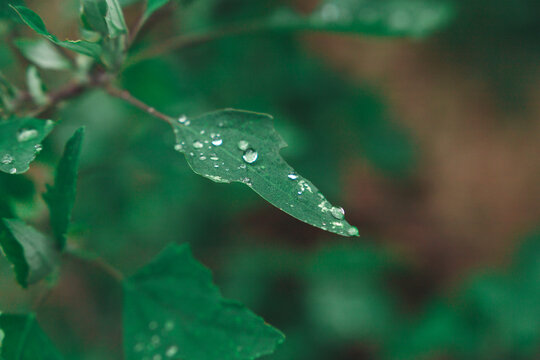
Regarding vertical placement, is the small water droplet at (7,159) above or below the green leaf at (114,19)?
below

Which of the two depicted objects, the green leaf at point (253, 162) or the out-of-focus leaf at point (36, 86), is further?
the out-of-focus leaf at point (36, 86)

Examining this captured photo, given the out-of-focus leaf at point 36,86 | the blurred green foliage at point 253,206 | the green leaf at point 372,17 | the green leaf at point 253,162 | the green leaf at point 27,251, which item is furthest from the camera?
the blurred green foliage at point 253,206

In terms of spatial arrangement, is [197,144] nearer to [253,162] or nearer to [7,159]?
[253,162]

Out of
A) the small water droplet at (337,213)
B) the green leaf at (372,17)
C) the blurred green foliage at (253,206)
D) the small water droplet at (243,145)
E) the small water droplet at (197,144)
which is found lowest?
the blurred green foliage at (253,206)

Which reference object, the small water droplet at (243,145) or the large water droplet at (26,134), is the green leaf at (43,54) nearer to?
the large water droplet at (26,134)

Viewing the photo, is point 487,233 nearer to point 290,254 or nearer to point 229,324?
point 290,254

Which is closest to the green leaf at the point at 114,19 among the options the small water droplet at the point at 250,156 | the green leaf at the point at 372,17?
the small water droplet at the point at 250,156
